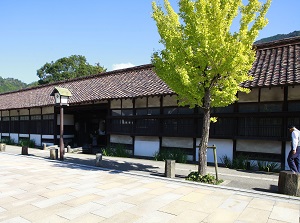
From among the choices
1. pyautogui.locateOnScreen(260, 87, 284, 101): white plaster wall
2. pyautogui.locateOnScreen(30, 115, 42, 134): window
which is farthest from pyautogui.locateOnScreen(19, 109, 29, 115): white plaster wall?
pyautogui.locateOnScreen(260, 87, 284, 101): white plaster wall

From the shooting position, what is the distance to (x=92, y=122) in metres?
20.1

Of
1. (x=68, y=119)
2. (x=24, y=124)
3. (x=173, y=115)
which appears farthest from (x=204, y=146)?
(x=24, y=124)

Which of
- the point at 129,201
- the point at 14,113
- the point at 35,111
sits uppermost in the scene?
the point at 35,111

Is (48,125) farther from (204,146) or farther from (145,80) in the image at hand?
(204,146)

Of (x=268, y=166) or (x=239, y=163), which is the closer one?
(x=268, y=166)

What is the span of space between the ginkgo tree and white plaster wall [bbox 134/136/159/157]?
5.28 metres

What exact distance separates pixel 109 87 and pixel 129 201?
37.6 feet

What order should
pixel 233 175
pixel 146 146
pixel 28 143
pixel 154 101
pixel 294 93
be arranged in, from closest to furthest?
1. pixel 233 175
2. pixel 294 93
3. pixel 154 101
4. pixel 146 146
5. pixel 28 143

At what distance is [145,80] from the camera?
14859mm

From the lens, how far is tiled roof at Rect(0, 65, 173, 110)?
13384 mm

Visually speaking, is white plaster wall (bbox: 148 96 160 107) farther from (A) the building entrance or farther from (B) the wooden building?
(A) the building entrance

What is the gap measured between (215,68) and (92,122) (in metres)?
14.4

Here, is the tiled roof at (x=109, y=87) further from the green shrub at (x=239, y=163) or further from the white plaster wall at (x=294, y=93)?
the white plaster wall at (x=294, y=93)

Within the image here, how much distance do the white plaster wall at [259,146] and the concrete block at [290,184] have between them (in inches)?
140
